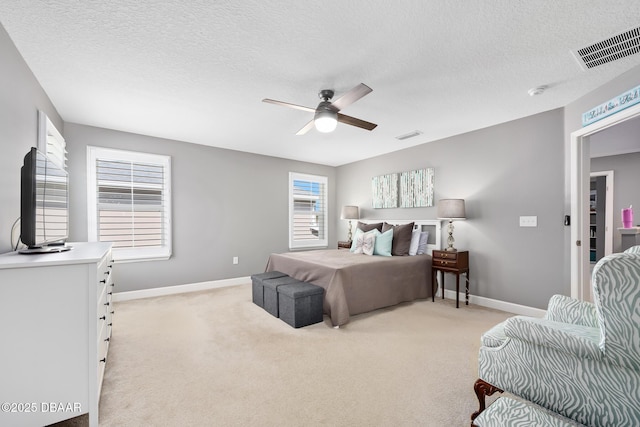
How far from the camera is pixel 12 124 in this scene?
203cm

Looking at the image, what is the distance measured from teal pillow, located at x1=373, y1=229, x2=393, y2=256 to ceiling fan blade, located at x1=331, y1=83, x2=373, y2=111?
7.47 feet

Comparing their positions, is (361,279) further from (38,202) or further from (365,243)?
(38,202)

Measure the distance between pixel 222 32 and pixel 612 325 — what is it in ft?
8.57

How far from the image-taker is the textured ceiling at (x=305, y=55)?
1.71 meters

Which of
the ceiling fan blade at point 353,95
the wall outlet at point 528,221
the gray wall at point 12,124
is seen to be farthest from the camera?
the wall outlet at point 528,221

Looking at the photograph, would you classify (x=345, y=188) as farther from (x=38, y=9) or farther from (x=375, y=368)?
(x=38, y=9)

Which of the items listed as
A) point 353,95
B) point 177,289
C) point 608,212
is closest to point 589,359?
point 353,95

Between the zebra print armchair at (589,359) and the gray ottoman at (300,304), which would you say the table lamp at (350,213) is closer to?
the gray ottoman at (300,304)

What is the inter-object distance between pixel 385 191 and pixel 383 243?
1.37m

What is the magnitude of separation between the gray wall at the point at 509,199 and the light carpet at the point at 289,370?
0.61 metres

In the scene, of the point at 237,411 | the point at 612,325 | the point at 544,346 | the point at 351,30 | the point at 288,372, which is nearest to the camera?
the point at 612,325

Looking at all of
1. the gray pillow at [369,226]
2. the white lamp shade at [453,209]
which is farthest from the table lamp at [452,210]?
the gray pillow at [369,226]

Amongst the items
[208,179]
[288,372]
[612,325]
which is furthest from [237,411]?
[208,179]

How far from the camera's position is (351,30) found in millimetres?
1876
